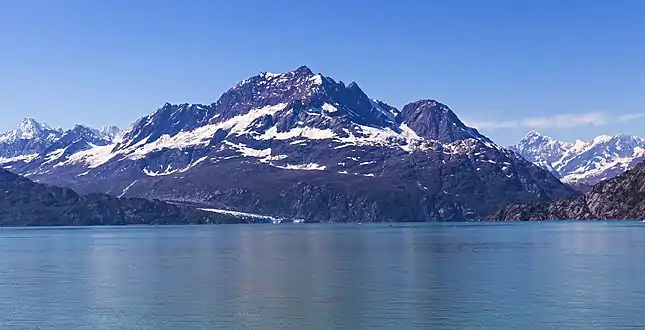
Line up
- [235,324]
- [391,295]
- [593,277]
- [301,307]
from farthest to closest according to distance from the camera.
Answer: [593,277]
[391,295]
[301,307]
[235,324]

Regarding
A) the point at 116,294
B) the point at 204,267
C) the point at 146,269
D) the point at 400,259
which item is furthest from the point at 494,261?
the point at 116,294

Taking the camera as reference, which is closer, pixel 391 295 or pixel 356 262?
pixel 391 295

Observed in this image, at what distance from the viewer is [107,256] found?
596 feet

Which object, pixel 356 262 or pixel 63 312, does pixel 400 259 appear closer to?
pixel 356 262

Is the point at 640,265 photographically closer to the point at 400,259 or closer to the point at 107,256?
the point at 400,259

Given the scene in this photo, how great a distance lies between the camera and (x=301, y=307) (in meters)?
84.7

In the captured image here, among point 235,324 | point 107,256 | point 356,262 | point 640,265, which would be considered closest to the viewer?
point 235,324

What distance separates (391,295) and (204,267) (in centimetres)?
5594

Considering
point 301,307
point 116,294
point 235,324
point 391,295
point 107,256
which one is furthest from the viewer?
point 107,256

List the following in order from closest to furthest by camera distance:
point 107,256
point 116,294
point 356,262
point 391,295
Answer: point 391,295
point 116,294
point 356,262
point 107,256

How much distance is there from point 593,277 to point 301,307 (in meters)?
47.5

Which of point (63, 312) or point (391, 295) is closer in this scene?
point (63, 312)

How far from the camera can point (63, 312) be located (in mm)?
85125

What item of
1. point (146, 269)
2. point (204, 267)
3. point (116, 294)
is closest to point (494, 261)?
point (204, 267)
